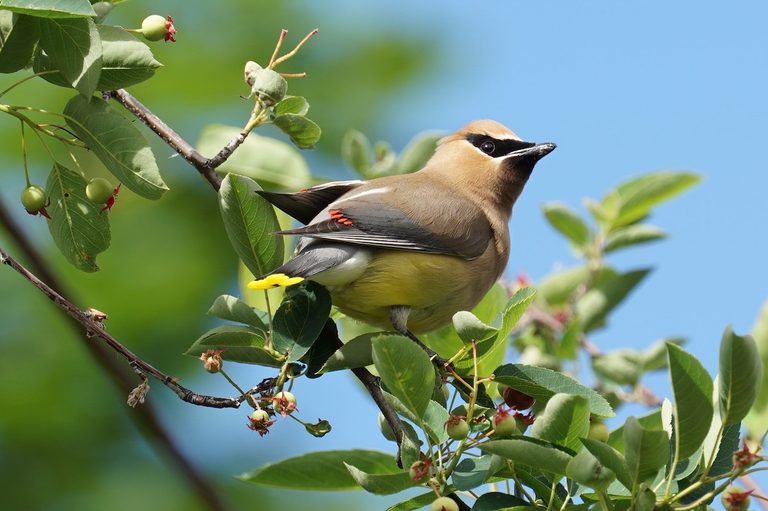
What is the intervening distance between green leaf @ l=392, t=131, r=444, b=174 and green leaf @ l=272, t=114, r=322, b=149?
5.01 ft

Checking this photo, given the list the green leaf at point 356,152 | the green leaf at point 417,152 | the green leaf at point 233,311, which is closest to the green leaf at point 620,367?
the green leaf at point 417,152

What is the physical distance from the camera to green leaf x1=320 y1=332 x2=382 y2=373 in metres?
2.86

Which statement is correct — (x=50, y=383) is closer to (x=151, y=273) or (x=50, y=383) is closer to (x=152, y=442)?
(x=151, y=273)

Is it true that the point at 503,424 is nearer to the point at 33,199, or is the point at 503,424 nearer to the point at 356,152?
the point at 33,199

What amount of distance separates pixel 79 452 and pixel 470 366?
3.31 m

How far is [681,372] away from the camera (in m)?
2.24

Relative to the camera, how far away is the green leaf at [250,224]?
2.82m

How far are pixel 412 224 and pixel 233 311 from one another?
106 cm

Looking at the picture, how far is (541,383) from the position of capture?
2.71 metres

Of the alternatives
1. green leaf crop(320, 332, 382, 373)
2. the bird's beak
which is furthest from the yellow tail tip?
the bird's beak

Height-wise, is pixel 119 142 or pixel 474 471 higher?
pixel 119 142

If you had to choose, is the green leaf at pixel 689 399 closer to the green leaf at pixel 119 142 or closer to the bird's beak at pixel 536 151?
the green leaf at pixel 119 142

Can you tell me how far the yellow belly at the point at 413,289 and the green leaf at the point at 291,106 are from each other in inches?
27.1

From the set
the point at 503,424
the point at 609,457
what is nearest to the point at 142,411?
the point at 503,424
